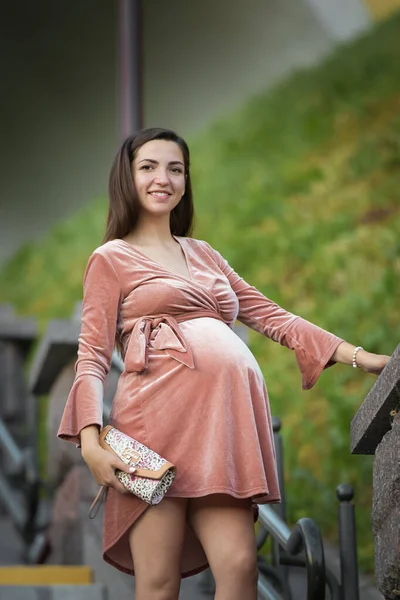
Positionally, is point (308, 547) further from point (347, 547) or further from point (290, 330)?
point (290, 330)

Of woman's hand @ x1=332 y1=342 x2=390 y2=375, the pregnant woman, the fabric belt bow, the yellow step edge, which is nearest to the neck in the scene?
the pregnant woman

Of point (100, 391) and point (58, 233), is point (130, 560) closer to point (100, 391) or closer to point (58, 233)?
point (100, 391)

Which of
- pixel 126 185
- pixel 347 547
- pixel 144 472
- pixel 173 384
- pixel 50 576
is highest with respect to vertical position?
pixel 126 185

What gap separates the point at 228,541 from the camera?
93.2 inches

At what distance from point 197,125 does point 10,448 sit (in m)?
3.89

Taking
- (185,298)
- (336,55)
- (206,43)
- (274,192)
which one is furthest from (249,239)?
(185,298)

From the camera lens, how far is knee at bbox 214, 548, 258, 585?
234 cm

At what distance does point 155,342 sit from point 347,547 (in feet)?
3.48

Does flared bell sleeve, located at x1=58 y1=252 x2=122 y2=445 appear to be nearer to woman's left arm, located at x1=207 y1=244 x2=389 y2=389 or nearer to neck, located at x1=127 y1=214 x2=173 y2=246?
neck, located at x1=127 y1=214 x2=173 y2=246

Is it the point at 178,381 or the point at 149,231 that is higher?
the point at 149,231

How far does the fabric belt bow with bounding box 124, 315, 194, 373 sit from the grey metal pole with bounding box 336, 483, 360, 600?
1.00 metres

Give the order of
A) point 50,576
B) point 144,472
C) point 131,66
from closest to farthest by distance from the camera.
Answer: point 144,472
point 50,576
point 131,66

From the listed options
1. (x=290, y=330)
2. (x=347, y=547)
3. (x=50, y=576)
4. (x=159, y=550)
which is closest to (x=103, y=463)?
(x=159, y=550)

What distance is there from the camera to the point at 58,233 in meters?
10.4
